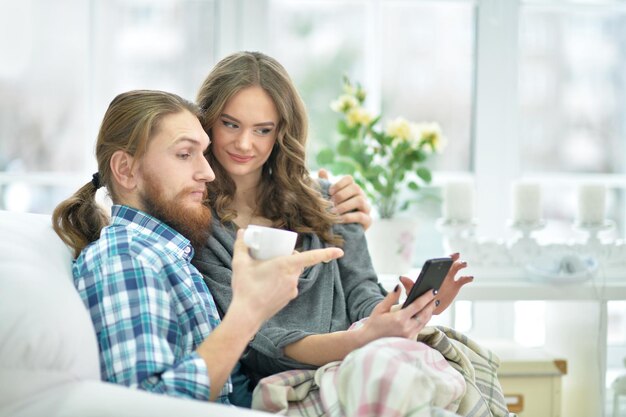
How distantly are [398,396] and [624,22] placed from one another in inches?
111

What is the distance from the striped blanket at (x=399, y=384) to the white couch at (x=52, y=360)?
0.78ft

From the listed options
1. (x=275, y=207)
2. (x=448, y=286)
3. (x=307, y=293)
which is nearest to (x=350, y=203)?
(x=275, y=207)

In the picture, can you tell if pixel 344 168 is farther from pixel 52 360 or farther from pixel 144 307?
pixel 52 360

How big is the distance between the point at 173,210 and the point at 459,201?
151 cm

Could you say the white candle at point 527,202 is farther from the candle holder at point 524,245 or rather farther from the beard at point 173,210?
the beard at point 173,210

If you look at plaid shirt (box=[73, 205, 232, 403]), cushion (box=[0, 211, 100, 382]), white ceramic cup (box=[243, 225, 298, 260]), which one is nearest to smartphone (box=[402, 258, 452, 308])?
white ceramic cup (box=[243, 225, 298, 260])

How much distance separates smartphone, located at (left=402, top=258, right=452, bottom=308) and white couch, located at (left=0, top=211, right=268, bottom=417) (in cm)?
51

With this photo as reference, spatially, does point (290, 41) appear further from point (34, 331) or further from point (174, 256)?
point (34, 331)

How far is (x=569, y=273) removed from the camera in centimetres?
298

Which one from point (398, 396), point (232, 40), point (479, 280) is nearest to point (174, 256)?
point (398, 396)

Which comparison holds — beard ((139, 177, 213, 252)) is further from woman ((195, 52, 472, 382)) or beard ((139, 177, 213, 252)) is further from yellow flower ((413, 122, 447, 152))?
yellow flower ((413, 122, 447, 152))

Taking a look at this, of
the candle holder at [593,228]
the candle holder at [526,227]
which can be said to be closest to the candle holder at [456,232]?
the candle holder at [526,227]

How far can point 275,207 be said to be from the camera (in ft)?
7.69

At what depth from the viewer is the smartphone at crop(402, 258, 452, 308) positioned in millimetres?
1747
